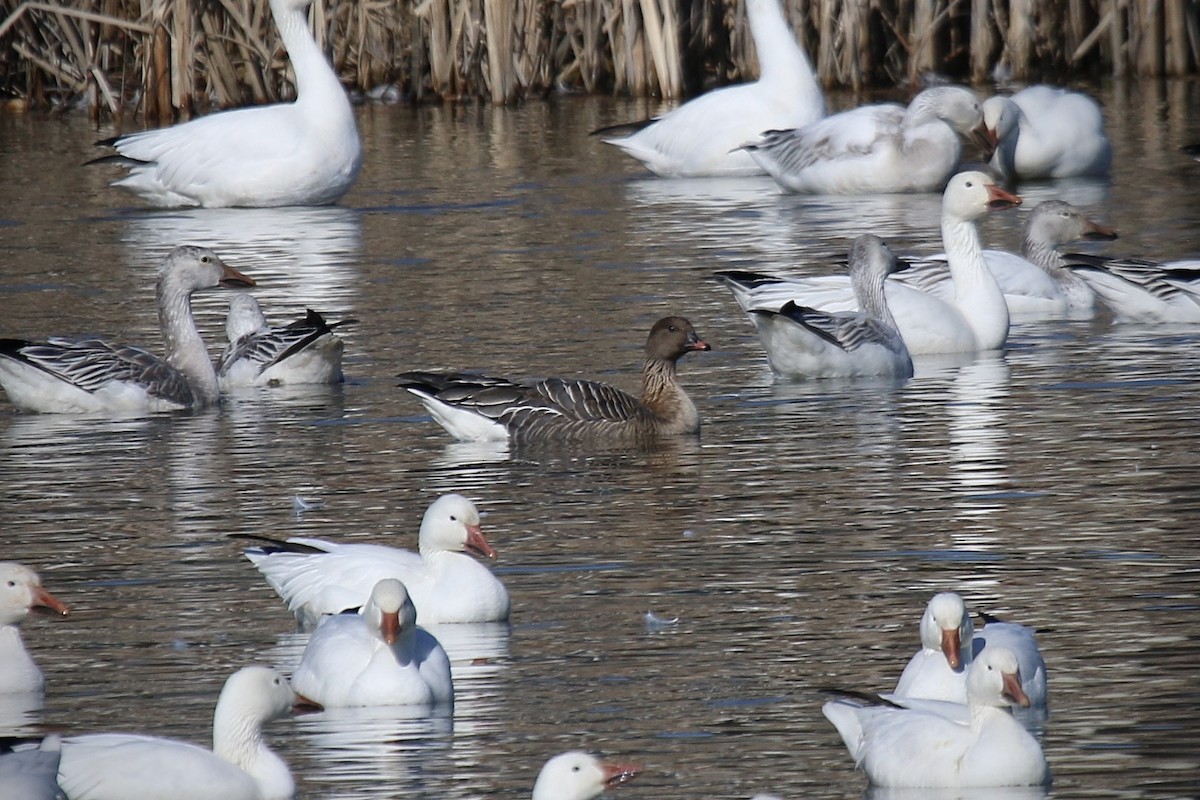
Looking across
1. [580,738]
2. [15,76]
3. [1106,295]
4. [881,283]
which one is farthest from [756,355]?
[15,76]

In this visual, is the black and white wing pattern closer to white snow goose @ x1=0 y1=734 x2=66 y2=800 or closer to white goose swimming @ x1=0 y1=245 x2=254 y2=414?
white goose swimming @ x1=0 y1=245 x2=254 y2=414

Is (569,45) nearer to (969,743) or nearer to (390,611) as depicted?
(390,611)

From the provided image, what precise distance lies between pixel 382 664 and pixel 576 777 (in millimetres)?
1431

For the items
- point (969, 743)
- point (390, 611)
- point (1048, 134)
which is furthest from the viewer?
point (1048, 134)

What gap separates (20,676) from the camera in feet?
20.9

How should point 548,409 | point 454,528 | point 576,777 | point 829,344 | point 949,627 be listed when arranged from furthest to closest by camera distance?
point 829,344 → point 548,409 → point 454,528 → point 949,627 → point 576,777

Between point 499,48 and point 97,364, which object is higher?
point 499,48

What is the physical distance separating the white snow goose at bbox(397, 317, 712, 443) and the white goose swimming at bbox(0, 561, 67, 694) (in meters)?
3.34

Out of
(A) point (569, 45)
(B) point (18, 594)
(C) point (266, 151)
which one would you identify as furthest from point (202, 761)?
(A) point (569, 45)

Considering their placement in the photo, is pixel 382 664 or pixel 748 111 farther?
pixel 748 111

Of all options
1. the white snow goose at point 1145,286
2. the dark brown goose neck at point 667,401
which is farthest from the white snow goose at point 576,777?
the white snow goose at point 1145,286

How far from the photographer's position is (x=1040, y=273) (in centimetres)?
1343

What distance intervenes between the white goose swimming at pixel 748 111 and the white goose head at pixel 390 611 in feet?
43.4

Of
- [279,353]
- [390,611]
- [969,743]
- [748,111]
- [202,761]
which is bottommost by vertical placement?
[969,743]
